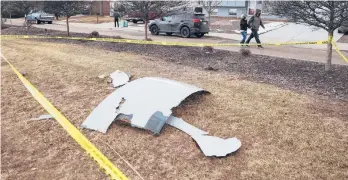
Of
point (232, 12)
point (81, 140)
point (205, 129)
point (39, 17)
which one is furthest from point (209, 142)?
point (232, 12)

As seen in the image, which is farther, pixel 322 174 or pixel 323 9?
pixel 323 9

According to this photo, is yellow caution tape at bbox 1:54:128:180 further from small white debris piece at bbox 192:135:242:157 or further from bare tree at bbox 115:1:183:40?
bare tree at bbox 115:1:183:40

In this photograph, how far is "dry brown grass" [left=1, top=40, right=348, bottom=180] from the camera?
4.21 meters

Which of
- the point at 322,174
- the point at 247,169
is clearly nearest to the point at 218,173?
the point at 247,169

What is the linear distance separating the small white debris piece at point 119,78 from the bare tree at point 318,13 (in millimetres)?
4882

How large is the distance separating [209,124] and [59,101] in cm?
341

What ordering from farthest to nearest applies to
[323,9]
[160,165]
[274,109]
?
[323,9] → [274,109] → [160,165]

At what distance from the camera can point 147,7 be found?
1385 centimetres

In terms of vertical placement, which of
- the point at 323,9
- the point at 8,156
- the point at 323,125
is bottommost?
the point at 8,156

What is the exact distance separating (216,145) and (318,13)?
6009mm

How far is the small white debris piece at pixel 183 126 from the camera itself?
5.04 m

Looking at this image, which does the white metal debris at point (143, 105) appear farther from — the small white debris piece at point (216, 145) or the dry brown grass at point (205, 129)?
the small white debris piece at point (216, 145)

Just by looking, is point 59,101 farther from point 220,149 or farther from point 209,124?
point 220,149

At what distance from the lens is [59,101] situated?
6.94 m
